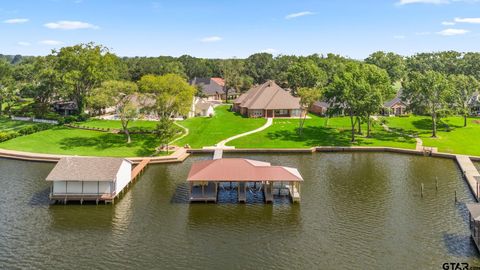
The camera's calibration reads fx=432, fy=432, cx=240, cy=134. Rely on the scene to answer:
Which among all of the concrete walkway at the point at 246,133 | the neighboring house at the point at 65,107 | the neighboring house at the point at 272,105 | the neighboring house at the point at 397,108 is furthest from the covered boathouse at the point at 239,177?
the neighboring house at the point at 65,107

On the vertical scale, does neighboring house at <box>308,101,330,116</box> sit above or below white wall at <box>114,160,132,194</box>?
above

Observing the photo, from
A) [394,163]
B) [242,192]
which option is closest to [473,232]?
[242,192]

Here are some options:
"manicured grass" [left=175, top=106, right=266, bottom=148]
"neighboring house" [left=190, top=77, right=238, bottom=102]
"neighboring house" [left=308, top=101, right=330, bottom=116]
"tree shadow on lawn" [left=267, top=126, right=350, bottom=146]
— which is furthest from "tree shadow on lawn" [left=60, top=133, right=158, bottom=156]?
"neighboring house" [left=190, top=77, right=238, bottom=102]

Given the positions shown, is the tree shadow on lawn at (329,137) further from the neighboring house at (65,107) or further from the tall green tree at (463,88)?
the neighboring house at (65,107)

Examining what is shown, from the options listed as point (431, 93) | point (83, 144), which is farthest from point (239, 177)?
point (431, 93)

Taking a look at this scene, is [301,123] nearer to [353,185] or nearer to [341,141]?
[341,141]

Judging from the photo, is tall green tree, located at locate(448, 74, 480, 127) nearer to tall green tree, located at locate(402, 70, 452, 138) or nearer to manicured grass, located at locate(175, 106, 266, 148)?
tall green tree, located at locate(402, 70, 452, 138)
